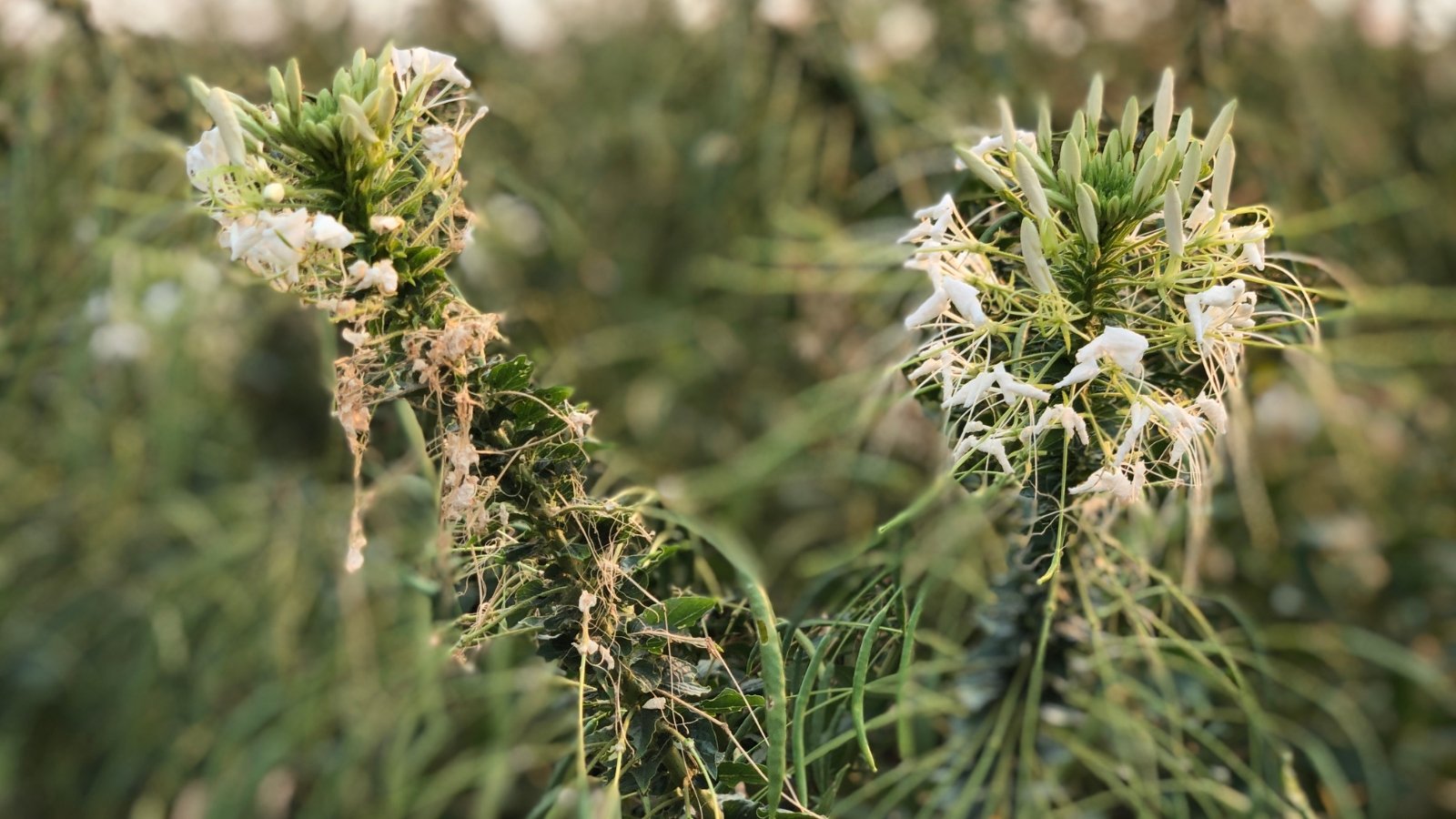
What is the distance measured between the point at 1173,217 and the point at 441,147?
137mm

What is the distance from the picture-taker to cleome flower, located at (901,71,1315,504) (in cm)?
20

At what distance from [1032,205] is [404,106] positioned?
0.12 metres

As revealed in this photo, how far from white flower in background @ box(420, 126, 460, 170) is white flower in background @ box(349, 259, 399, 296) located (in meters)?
0.03

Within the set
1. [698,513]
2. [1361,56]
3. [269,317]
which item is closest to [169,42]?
[269,317]

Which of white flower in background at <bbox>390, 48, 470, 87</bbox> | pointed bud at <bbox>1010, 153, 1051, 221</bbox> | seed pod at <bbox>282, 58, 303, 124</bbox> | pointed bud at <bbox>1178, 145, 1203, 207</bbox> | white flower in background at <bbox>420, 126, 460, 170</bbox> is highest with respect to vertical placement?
white flower in background at <bbox>390, 48, 470, 87</bbox>

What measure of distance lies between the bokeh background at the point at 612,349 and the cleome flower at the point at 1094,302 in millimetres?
246

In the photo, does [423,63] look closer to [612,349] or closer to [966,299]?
[966,299]

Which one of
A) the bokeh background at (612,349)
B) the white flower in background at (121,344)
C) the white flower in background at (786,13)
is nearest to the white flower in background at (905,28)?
the bokeh background at (612,349)

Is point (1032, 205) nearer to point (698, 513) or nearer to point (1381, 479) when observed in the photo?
point (698, 513)

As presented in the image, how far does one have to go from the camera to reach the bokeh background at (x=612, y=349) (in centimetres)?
54

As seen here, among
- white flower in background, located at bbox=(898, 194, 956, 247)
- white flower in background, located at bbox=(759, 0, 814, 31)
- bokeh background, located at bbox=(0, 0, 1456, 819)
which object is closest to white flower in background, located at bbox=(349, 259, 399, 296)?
white flower in background, located at bbox=(898, 194, 956, 247)

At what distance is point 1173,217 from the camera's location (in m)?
0.20

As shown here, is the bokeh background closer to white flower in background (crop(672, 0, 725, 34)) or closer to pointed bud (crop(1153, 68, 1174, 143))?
white flower in background (crop(672, 0, 725, 34))

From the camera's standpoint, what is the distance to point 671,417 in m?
0.78
